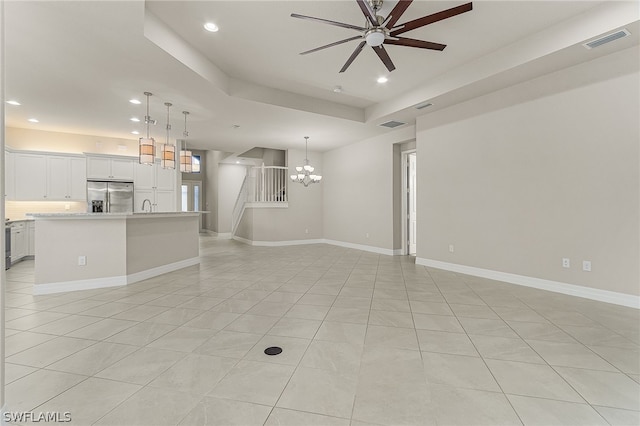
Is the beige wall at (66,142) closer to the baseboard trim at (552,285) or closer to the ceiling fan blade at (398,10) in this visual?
the ceiling fan blade at (398,10)

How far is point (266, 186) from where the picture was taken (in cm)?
912

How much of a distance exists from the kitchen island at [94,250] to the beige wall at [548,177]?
5.32 metres

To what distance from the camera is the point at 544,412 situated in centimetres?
162

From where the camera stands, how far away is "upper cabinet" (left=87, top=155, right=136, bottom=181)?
6.96 metres

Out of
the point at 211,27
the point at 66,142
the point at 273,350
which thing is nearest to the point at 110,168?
the point at 66,142

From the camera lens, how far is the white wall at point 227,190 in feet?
40.0

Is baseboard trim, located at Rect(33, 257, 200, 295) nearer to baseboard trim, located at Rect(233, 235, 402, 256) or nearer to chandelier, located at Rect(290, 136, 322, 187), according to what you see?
baseboard trim, located at Rect(233, 235, 402, 256)

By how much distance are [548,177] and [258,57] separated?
4543 millimetres

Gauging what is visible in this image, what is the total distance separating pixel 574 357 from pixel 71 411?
3.48m

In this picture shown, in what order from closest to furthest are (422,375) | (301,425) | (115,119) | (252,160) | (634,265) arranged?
1. (301,425)
2. (422,375)
3. (634,265)
4. (115,119)
5. (252,160)

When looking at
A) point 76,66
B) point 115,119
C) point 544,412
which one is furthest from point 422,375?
point 115,119

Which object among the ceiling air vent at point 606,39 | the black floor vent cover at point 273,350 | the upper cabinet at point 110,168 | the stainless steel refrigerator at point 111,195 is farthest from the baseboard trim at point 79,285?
the ceiling air vent at point 606,39

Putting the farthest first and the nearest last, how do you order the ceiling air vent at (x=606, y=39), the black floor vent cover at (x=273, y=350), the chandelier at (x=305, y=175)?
1. the chandelier at (x=305, y=175)
2. the ceiling air vent at (x=606, y=39)
3. the black floor vent cover at (x=273, y=350)

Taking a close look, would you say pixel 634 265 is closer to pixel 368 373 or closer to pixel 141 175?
pixel 368 373
